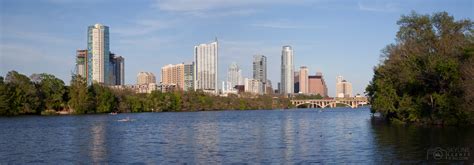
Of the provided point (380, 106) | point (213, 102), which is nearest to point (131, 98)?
point (213, 102)

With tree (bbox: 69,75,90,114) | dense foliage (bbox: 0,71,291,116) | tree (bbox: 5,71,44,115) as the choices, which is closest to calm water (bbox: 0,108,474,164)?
tree (bbox: 5,71,44,115)

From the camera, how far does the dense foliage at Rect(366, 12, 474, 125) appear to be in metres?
53.7

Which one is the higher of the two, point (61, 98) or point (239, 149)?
point (61, 98)

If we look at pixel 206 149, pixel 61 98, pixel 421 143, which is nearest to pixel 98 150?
pixel 206 149

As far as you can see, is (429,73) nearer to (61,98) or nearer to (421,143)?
(421,143)

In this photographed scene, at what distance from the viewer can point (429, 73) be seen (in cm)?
5819

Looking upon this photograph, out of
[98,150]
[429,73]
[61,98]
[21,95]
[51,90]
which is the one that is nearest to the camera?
[98,150]

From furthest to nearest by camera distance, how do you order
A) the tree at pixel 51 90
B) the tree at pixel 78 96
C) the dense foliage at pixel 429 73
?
the tree at pixel 78 96
the tree at pixel 51 90
the dense foliage at pixel 429 73

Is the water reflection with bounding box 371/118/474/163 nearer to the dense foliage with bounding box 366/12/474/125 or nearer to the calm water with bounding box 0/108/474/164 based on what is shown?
the calm water with bounding box 0/108/474/164

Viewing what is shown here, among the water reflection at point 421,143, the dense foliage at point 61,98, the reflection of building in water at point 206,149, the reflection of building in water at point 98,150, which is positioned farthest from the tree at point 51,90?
the water reflection at point 421,143

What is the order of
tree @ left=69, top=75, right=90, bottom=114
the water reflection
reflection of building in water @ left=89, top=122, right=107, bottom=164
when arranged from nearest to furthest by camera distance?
the water reflection
reflection of building in water @ left=89, top=122, right=107, bottom=164
tree @ left=69, top=75, right=90, bottom=114

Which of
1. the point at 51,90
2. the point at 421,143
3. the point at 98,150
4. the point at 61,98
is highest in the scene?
the point at 51,90

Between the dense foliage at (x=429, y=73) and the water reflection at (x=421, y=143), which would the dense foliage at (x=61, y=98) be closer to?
the dense foliage at (x=429, y=73)

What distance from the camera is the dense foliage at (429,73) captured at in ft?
176
